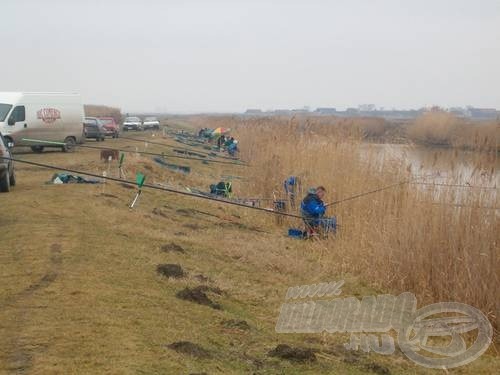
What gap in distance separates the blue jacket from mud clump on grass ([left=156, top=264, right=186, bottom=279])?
4.45 metres

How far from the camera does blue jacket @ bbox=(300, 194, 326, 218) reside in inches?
534

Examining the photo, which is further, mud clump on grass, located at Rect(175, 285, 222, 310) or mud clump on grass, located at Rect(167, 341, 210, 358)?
mud clump on grass, located at Rect(175, 285, 222, 310)

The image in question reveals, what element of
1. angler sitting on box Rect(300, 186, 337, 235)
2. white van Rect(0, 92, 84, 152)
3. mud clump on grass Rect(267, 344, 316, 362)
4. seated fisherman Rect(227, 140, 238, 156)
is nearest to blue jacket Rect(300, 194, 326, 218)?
angler sitting on box Rect(300, 186, 337, 235)

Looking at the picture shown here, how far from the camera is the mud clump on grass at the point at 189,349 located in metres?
6.29

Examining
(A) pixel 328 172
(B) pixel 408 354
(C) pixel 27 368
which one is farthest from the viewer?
(A) pixel 328 172

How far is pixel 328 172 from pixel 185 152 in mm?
15125

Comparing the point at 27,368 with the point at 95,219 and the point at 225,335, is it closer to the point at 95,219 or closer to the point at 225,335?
the point at 225,335

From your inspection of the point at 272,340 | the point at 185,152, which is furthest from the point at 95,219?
the point at 185,152

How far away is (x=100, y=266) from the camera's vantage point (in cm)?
905

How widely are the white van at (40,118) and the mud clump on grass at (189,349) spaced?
18.5 m

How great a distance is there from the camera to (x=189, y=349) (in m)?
6.37

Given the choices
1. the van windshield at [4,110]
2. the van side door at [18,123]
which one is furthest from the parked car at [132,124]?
the van windshield at [4,110]

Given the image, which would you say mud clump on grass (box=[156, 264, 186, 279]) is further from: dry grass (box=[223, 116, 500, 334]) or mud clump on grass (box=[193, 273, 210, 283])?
dry grass (box=[223, 116, 500, 334])

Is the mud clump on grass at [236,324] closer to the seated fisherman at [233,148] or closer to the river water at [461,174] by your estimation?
the river water at [461,174]
